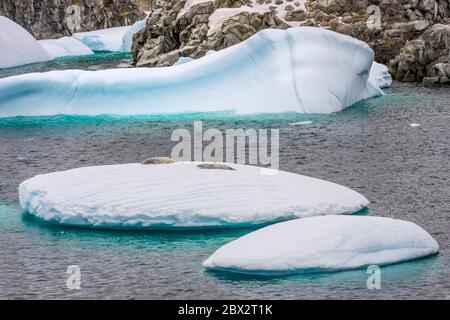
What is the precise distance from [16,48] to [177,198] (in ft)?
95.1

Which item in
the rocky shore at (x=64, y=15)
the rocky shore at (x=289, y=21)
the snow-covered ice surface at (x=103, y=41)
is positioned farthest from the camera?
the rocky shore at (x=64, y=15)

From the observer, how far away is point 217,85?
2144cm

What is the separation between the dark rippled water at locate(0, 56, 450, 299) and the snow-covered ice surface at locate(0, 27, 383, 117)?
0.42 metres

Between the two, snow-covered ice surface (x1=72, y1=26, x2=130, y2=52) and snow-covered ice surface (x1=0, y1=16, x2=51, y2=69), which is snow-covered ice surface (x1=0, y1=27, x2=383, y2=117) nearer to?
snow-covered ice surface (x1=0, y1=16, x2=51, y2=69)

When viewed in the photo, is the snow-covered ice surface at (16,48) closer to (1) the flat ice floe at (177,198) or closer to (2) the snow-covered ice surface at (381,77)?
(2) the snow-covered ice surface at (381,77)

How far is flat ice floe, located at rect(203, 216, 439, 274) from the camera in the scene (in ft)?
30.3

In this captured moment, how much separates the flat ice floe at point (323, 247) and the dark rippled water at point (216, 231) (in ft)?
0.40

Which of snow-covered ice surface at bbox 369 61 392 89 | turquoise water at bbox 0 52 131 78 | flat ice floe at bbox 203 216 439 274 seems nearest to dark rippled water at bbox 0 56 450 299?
flat ice floe at bbox 203 216 439 274

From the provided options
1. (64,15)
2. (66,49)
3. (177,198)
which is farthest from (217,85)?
(64,15)

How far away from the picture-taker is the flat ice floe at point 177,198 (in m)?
11.1

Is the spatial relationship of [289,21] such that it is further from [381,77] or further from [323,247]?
[323,247]

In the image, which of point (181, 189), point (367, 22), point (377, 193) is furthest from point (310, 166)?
point (367, 22)

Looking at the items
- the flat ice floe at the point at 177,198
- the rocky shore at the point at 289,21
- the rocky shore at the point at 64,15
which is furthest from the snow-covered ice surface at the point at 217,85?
the rocky shore at the point at 64,15
